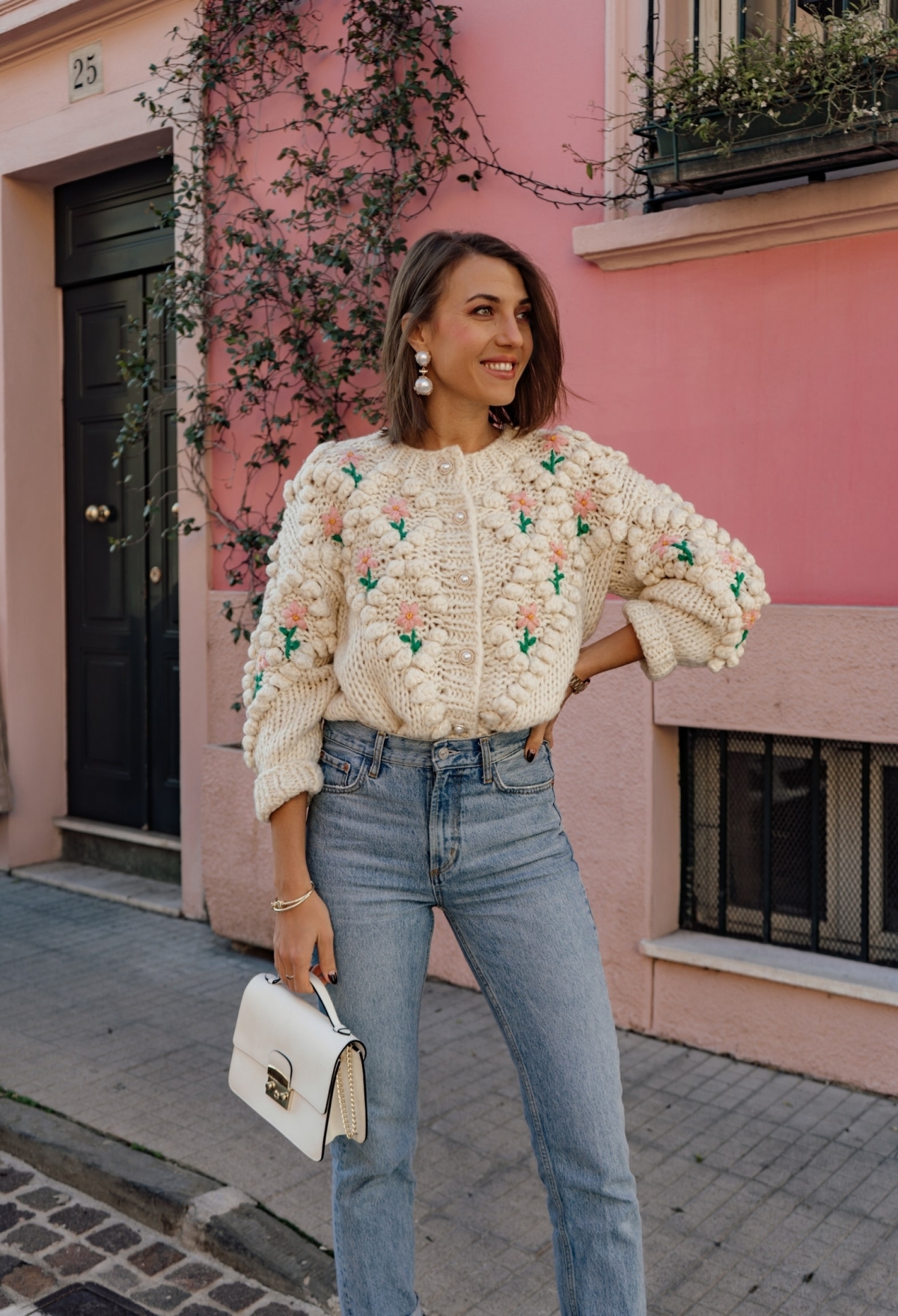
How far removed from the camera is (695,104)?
3748 millimetres

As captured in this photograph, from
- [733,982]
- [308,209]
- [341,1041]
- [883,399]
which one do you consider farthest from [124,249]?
[341,1041]

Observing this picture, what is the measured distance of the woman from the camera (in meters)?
2.10

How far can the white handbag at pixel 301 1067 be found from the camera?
2.08 meters

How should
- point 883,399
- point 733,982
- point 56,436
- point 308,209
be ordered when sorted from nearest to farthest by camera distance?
point 883,399 < point 733,982 < point 308,209 < point 56,436

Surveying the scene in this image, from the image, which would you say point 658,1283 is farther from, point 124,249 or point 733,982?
point 124,249

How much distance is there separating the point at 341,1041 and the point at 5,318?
534 cm

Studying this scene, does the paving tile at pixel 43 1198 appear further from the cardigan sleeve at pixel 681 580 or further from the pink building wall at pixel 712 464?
the cardigan sleeve at pixel 681 580

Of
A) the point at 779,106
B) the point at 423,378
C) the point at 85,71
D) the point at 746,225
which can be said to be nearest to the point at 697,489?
the point at 746,225

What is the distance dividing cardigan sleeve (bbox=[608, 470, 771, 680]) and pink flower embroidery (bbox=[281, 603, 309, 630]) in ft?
1.85

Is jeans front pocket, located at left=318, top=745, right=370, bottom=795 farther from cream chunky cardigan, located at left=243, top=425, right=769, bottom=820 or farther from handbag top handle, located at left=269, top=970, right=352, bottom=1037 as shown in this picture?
handbag top handle, located at left=269, top=970, right=352, bottom=1037

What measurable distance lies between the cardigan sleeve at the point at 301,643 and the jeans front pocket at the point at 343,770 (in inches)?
0.8

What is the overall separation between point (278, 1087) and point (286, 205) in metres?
4.06

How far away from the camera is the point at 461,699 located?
6.88ft

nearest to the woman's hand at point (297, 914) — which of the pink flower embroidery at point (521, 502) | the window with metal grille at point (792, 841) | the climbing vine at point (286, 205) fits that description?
the pink flower embroidery at point (521, 502)
